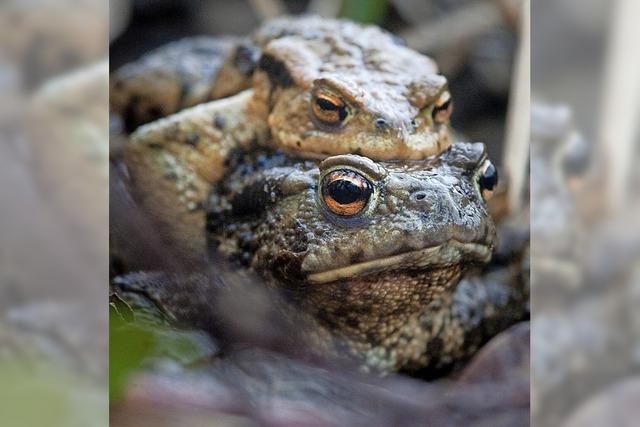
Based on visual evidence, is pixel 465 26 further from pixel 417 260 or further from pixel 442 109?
pixel 417 260

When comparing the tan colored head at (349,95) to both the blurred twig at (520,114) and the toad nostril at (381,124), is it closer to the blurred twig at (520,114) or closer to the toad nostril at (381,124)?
the toad nostril at (381,124)

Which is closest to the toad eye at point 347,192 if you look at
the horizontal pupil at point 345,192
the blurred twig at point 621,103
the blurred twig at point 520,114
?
the horizontal pupil at point 345,192

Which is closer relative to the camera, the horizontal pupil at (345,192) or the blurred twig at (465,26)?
the horizontal pupil at (345,192)

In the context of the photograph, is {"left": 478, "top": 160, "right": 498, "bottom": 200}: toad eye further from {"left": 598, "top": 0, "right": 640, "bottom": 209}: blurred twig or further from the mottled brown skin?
{"left": 598, "top": 0, "right": 640, "bottom": 209}: blurred twig

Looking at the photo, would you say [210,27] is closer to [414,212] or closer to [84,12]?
[84,12]

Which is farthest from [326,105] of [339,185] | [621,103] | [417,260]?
[621,103]

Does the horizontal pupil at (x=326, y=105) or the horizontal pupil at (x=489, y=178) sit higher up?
the horizontal pupil at (x=326, y=105)

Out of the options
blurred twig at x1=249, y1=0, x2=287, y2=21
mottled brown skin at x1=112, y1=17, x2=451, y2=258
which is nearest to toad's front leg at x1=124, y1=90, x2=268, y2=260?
mottled brown skin at x1=112, y1=17, x2=451, y2=258
